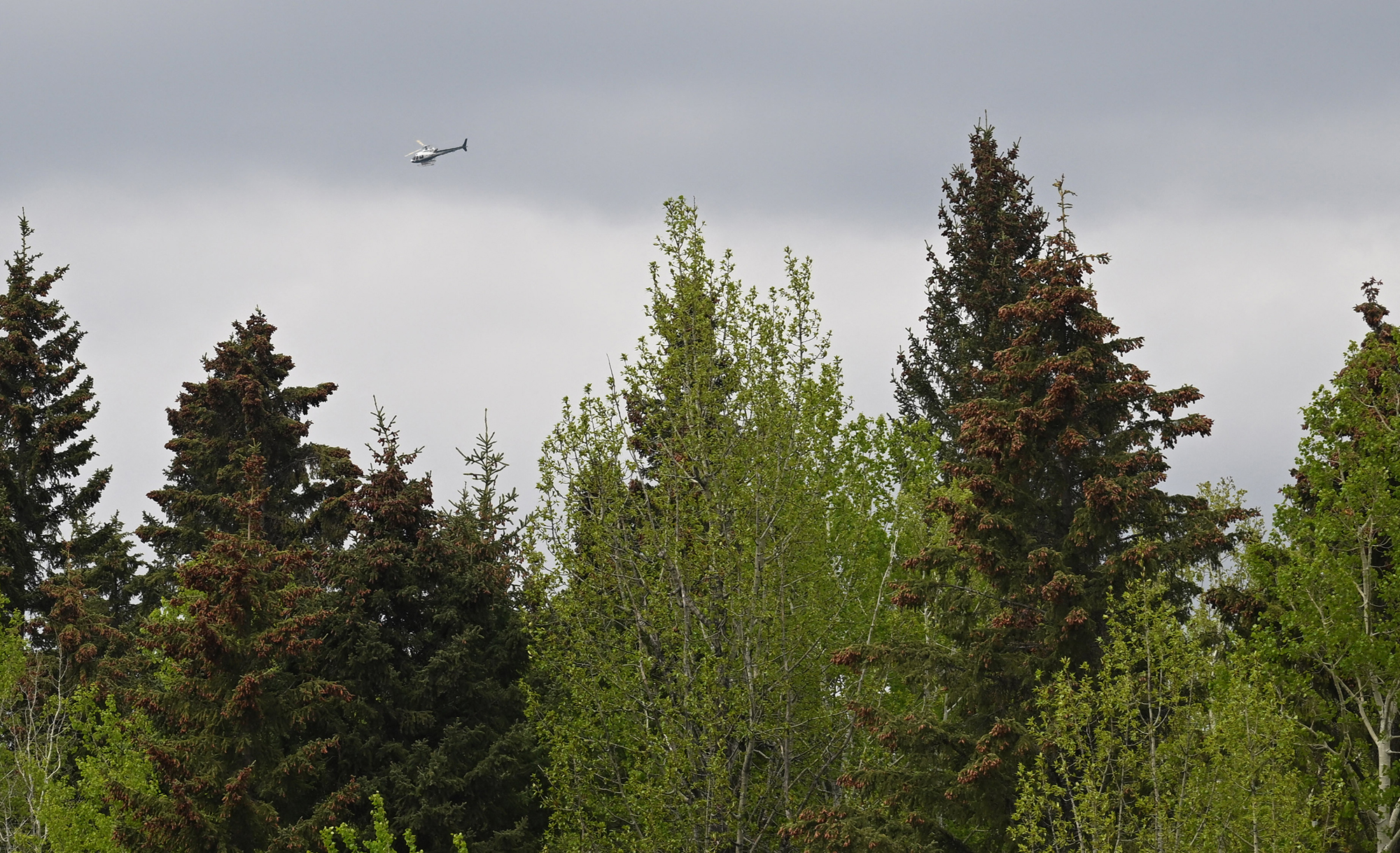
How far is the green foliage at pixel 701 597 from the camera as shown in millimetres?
24484

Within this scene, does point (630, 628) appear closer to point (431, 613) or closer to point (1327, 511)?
point (431, 613)

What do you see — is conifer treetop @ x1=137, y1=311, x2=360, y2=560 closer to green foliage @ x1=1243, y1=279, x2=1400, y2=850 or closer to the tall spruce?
the tall spruce

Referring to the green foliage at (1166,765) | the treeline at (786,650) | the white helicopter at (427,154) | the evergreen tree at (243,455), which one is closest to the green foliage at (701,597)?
the treeline at (786,650)

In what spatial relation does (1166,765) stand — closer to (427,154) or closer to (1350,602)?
(1350,602)

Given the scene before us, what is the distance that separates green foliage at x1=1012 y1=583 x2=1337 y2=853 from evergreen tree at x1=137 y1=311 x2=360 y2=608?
24.2 m

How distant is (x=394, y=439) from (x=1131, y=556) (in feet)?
54.6

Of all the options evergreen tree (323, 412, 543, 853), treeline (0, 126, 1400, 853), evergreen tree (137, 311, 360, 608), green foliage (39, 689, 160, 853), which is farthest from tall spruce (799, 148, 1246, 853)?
evergreen tree (137, 311, 360, 608)

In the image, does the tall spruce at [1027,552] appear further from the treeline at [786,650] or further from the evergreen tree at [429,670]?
→ the evergreen tree at [429,670]

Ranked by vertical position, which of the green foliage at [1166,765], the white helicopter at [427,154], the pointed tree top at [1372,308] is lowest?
the green foliage at [1166,765]

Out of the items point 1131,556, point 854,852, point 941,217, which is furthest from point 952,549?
point 941,217

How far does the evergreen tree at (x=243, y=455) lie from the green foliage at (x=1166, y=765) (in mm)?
24187

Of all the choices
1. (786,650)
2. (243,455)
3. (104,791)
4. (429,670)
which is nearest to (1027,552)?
(786,650)

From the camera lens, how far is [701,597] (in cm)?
2584

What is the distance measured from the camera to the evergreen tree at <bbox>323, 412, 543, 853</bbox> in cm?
2747
